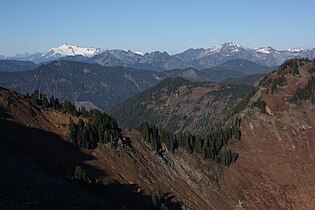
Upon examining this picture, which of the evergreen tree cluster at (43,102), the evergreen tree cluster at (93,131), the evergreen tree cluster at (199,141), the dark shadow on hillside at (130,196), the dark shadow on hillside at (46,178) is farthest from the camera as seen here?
the evergreen tree cluster at (199,141)

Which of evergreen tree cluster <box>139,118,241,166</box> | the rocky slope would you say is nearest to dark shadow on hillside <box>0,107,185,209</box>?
the rocky slope

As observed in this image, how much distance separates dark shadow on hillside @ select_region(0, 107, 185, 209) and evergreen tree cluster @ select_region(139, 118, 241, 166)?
21.7m

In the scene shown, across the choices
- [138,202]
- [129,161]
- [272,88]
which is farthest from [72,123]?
[272,88]

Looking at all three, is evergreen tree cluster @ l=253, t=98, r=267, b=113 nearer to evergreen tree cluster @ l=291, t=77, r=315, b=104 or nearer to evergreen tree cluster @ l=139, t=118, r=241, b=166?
evergreen tree cluster @ l=291, t=77, r=315, b=104

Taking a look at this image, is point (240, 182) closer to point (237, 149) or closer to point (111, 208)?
point (237, 149)

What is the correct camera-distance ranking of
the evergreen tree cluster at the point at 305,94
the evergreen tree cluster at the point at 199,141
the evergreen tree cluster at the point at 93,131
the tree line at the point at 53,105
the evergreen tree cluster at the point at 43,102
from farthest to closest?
the evergreen tree cluster at the point at 305,94 → the evergreen tree cluster at the point at 199,141 → the tree line at the point at 53,105 → the evergreen tree cluster at the point at 43,102 → the evergreen tree cluster at the point at 93,131

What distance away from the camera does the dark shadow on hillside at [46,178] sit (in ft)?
→ 151

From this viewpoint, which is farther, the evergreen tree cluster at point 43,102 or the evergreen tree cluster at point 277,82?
the evergreen tree cluster at point 277,82

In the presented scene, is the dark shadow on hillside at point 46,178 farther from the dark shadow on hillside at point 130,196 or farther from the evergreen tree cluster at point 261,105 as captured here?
the evergreen tree cluster at point 261,105

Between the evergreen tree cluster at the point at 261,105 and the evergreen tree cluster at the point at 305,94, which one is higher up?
the evergreen tree cluster at the point at 305,94

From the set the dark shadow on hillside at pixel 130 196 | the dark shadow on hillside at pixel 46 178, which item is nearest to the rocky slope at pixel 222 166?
the dark shadow on hillside at pixel 130 196

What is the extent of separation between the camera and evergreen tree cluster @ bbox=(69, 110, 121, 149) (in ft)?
289

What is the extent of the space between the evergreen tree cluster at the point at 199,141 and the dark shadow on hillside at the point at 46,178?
71.2 ft

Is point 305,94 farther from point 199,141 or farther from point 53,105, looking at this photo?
point 53,105
